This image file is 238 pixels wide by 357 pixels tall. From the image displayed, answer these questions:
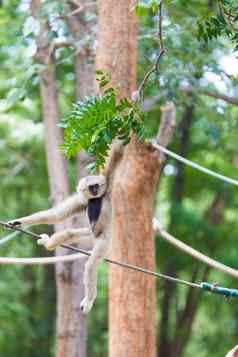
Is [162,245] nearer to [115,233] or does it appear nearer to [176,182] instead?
[176,182]

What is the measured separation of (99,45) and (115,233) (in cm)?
148

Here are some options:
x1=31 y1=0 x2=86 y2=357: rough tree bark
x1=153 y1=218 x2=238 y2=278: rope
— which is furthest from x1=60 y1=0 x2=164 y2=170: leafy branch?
x1=31 y1=0 x2=86 y2=357: rough tree bark

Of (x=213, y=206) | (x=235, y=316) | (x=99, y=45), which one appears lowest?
(x=235, y=316)

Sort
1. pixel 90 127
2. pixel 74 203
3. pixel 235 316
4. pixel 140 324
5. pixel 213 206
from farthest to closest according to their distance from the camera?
pixel 235 316
pixel 213 206
pixel 140 324
pixel 74 203
pixel 90 127

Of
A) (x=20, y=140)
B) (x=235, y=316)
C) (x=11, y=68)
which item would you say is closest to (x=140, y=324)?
(x=11, y=68)

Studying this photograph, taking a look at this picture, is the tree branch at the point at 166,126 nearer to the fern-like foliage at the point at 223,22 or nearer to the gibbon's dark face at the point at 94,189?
the gibbon's dark face at the point at 94,189

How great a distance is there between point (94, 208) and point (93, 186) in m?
0.15

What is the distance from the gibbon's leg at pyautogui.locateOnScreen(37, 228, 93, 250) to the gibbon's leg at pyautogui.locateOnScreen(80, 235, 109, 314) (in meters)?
0.15

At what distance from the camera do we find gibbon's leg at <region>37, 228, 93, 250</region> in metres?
4.77

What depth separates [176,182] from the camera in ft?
34.9

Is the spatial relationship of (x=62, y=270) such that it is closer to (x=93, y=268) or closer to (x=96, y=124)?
(x=93, y=268)

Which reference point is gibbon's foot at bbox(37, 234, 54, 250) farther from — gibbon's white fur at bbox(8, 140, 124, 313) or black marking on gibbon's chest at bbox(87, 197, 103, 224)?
black marking on gibbon's chest at bbox(87, 197, 103, 224)

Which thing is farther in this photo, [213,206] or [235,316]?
[235,316]

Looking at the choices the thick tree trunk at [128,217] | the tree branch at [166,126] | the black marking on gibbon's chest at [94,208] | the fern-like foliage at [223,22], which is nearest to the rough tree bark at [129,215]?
the thick tree trunk at [128,217]
